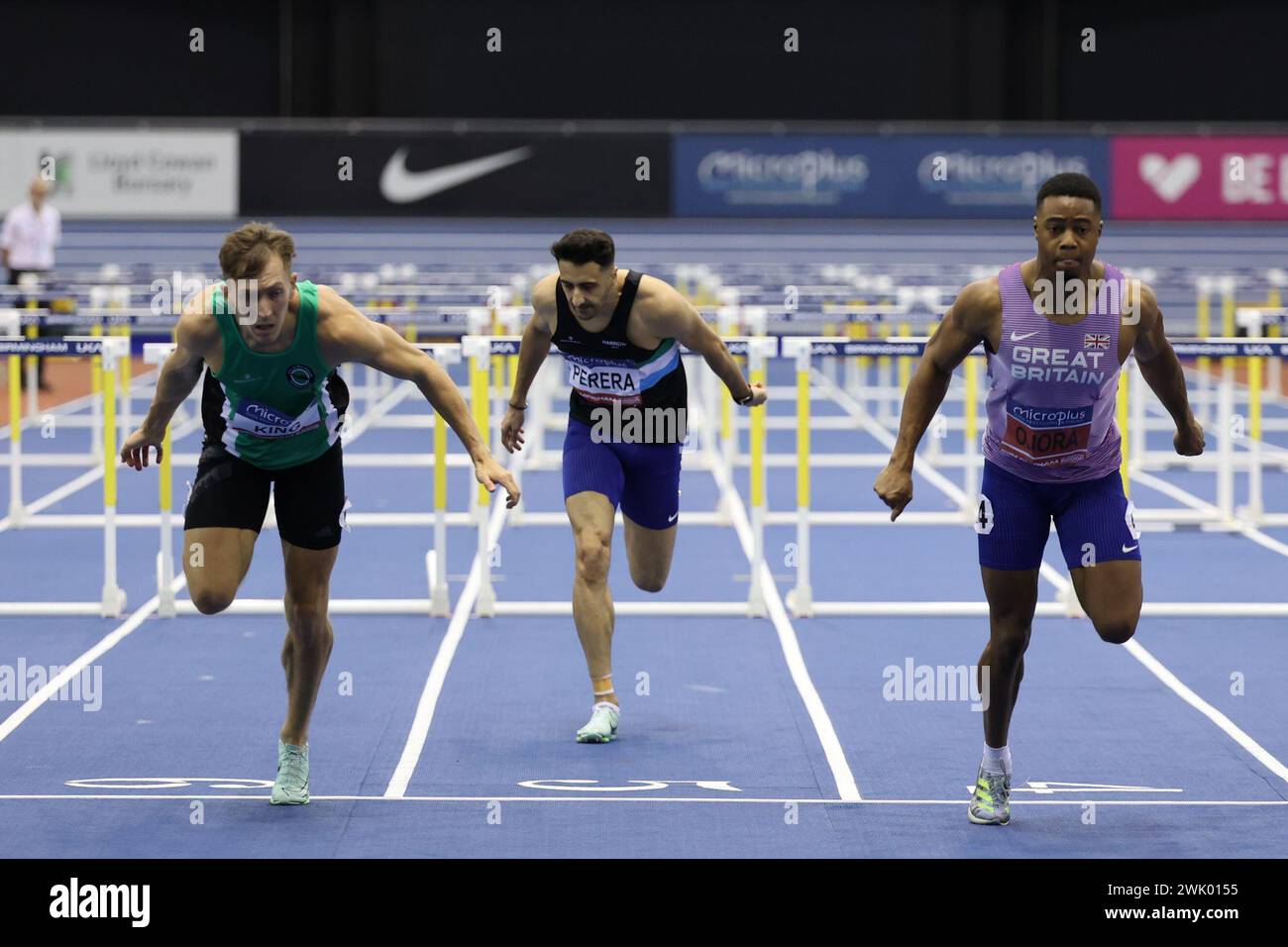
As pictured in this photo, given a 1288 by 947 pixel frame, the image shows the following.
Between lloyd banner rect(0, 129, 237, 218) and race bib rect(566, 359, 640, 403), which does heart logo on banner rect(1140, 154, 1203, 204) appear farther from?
race bib rect(566, 359, 640, 403)

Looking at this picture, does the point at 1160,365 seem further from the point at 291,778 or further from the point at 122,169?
the point at 122,169

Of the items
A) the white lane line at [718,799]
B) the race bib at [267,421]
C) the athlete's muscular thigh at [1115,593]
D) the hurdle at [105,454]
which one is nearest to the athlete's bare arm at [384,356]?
the race bib at [267,421]

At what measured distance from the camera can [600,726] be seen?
769cm

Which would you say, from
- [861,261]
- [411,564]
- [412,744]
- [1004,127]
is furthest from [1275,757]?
[861,261]

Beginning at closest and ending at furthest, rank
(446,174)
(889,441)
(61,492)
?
1. (61,492)
2. (889,441)
3. (446,174)

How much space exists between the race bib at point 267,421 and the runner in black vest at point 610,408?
55.5 inches

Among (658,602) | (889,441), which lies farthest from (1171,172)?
(658,602)

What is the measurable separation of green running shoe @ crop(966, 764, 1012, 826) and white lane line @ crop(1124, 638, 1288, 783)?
129 centimetres

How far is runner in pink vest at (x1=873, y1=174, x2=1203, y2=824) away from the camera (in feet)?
19.4

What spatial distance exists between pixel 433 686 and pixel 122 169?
1883cm

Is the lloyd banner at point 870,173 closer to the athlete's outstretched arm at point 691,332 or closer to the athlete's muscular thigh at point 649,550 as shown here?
the athlete's muscular thigh at point 649,550

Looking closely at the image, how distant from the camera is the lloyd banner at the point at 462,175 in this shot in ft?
86.0

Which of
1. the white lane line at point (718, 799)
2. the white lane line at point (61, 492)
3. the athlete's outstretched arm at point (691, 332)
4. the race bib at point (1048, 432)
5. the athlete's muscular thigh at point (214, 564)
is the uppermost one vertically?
the athlete's outstretched arm at point (691, 332)

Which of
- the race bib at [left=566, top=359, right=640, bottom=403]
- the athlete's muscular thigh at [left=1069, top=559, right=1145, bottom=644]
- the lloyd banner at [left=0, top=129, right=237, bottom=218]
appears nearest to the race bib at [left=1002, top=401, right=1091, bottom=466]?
the athlete's muscular thigh at [left=1069, top=559, right=1145, bottom=644]
